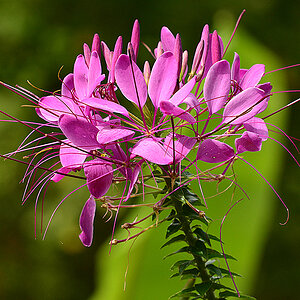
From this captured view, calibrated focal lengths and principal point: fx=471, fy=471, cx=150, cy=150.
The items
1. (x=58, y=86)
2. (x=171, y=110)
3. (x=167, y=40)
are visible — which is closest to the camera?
(x=171, y=110)

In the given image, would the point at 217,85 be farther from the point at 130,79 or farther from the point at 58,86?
the point at 58,86

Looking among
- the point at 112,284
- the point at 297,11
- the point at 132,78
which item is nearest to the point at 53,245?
the point at 112,284

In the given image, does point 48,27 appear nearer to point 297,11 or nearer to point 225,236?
point 297,11

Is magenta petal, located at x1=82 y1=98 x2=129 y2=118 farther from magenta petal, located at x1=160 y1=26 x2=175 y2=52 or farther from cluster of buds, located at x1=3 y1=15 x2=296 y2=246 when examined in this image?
magenta petal, located at x1=160 y1=26 x2=175 y2=52

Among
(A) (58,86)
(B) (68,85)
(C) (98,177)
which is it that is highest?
(A) (58,86)

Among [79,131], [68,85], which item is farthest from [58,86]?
[79,131]

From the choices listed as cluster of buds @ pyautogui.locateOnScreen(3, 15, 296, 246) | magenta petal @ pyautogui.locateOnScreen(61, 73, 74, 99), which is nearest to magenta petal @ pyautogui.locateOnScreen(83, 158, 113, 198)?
cluster of buds @ pyautogui.locateOnScreen(3, 15, 296, 246)
